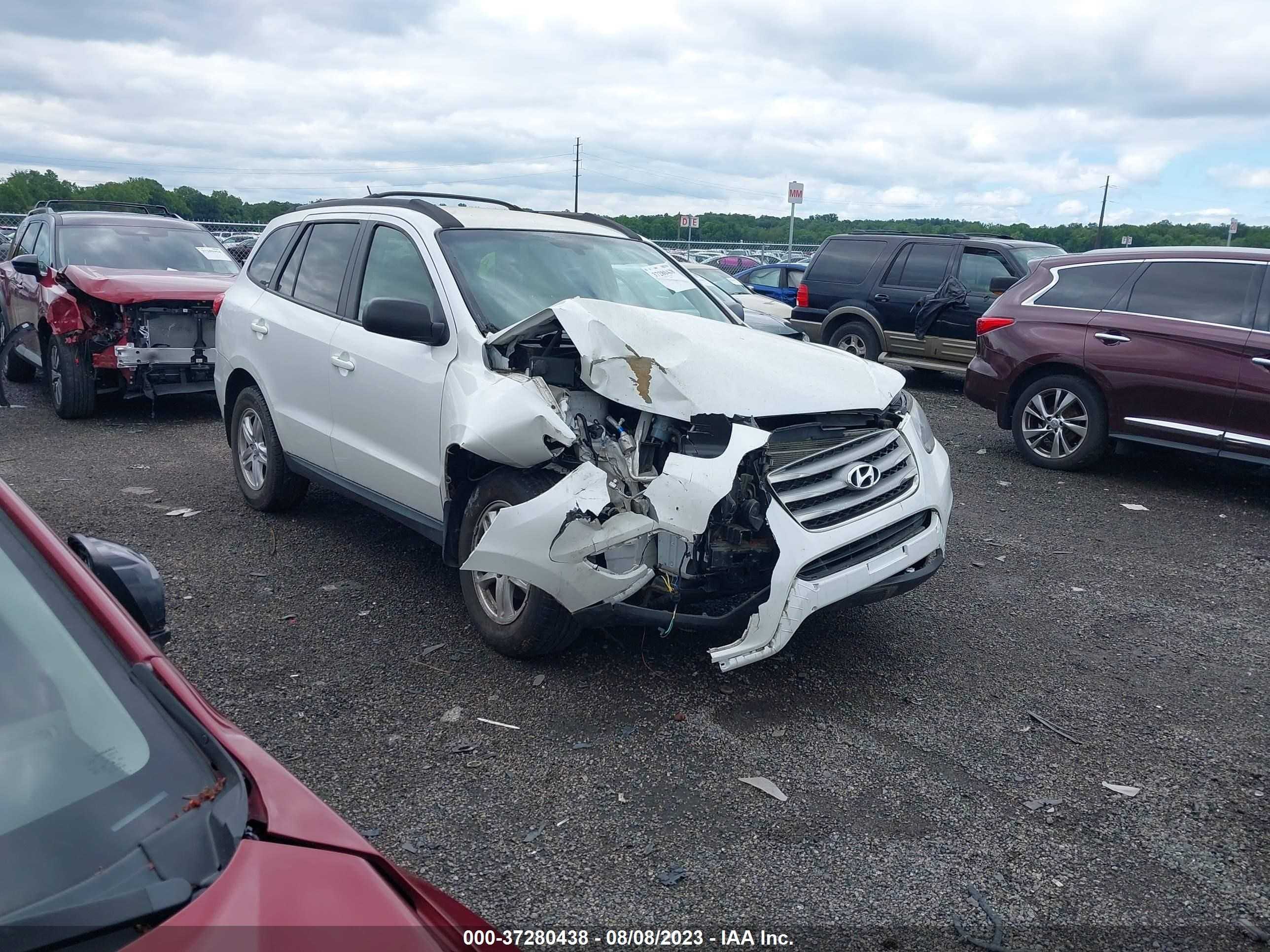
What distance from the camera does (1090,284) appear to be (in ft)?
27.1

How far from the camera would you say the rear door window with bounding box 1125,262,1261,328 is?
7.36 meters

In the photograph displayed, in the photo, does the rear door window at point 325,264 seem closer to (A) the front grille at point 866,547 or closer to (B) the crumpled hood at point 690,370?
(B) the crumpled hood at point 690,370

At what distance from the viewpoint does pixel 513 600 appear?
4.31 meters

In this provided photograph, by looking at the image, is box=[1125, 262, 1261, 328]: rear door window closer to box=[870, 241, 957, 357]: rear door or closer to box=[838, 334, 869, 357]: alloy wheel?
box=[870, 241, 957, 357]: rear door

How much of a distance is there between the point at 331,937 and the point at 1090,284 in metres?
8.34

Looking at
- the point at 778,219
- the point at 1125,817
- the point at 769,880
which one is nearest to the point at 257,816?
the point at 769,880

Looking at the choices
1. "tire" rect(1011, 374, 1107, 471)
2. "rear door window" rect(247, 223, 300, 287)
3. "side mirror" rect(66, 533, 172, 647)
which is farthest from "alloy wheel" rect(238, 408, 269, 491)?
"tire" rect(1011, 374, 1107, 471)

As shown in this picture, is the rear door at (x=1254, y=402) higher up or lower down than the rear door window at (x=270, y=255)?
lower down

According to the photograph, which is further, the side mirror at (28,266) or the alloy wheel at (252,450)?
the side mirror at (28,266)

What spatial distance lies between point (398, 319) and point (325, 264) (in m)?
1.63

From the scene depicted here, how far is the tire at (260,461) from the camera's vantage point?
20.1 feet

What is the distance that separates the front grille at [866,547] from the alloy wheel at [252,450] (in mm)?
3815

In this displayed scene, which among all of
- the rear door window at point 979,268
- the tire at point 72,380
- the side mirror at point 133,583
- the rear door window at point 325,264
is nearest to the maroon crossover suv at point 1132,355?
the rear door window at point 979,268

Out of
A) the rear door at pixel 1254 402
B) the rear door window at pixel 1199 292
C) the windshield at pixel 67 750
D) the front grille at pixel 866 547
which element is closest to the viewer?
the windshield at pixel 67 750
